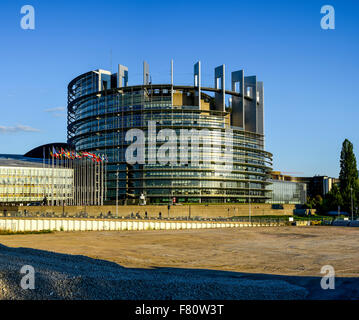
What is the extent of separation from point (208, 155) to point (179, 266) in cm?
10701

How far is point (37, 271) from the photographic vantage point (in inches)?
758

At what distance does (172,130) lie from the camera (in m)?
135

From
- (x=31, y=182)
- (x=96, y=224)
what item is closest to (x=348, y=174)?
(x=96, y=224)

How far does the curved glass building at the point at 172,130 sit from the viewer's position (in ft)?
438

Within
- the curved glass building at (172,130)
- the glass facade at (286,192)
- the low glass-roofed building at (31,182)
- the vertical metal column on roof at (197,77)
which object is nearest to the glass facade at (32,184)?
the low glass-roofed building at (31,182)

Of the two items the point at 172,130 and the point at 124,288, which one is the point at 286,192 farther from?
the point at 124,288

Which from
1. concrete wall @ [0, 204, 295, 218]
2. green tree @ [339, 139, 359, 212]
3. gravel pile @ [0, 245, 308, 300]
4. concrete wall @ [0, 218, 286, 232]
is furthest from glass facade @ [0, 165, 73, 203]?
gravel pile @ [0, 245, 308, 300]

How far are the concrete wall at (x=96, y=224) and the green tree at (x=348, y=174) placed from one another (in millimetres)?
58071

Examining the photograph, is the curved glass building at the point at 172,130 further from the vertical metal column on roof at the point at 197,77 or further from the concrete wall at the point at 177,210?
the concrete wall at the point at 177,210

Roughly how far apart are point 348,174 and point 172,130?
61.3 meters

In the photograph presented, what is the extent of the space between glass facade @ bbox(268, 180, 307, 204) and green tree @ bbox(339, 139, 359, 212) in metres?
35.8

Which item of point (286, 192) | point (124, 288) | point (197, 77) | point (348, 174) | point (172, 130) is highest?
point (197, 77)

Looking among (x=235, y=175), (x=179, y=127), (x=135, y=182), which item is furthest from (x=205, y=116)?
(x=135, y=182)

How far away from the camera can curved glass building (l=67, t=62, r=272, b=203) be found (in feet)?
438
